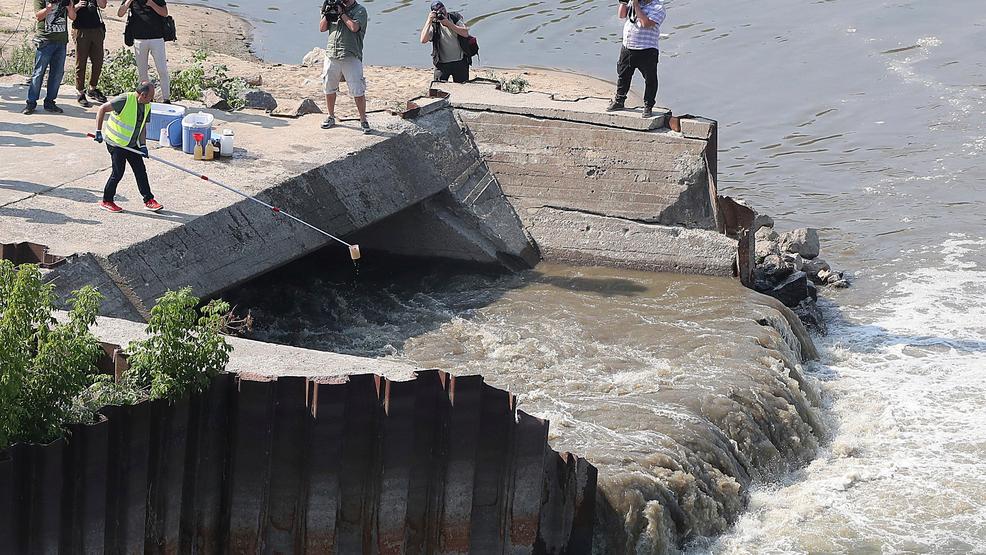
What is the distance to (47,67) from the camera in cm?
1462

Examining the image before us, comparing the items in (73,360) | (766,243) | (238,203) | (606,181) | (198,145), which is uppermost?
(73,360)

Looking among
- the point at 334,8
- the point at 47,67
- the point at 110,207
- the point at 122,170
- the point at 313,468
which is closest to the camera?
the point at 313,468

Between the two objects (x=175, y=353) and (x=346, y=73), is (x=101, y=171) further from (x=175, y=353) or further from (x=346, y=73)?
(x=175, y=353)

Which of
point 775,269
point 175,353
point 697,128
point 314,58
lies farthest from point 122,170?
point 314,58

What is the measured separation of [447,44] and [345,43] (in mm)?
A: 2904

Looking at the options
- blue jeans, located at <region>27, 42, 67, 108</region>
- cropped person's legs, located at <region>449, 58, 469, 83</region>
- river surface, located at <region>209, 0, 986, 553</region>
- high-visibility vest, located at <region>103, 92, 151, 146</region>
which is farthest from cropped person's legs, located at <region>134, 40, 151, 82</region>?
cropped person's legs, located at <region>449, 58, 469, 83</region>

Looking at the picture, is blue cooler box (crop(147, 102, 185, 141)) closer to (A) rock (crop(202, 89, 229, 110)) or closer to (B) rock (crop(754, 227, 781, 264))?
(A) rock (crop(202, 89, 229, 110))

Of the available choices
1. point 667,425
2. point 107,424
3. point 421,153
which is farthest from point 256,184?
point 107,424

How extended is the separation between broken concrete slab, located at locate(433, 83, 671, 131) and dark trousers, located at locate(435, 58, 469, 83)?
0.41m

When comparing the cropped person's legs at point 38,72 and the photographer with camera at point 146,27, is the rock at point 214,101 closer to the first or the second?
the photographer with camera at point 146,27

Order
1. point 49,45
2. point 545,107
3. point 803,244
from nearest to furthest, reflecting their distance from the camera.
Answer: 1. point 49,45
2. point 545,107
3. point 803,244

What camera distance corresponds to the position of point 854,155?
2170 centimetres

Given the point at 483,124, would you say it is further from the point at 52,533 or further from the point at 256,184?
the point at 52,533

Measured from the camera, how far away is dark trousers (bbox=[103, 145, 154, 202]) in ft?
38.5
